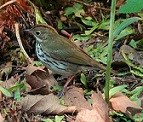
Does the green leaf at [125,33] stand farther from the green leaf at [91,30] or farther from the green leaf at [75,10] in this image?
the green leaf at [75,10]

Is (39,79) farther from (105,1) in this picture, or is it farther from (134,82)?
(105,1)

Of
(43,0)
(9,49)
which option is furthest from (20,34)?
→ (43,0)

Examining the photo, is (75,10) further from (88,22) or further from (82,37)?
(82,37)

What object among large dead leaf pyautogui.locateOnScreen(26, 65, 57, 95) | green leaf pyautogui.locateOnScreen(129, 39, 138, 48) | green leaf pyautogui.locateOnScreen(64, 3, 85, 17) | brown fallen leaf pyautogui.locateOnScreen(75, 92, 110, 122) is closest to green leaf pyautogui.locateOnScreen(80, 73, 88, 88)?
large dead leaf pyautogui.locateOnScreen(26, 65, 57, 95)

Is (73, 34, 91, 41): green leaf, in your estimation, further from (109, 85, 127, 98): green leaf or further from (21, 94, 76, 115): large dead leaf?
(21, 94, 76, 115): large dead leaf

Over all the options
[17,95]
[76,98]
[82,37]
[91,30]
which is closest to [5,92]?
[17,95]
